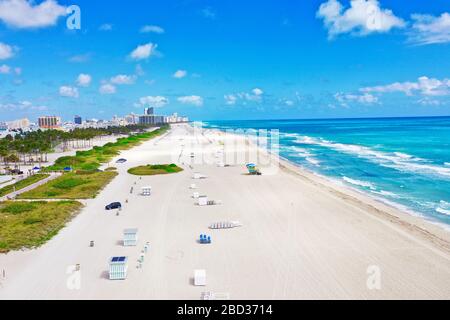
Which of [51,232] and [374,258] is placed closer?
[374,258]

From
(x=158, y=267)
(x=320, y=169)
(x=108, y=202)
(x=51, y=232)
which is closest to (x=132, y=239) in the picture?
(x=158, y=267)

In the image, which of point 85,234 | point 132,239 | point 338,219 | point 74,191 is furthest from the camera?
point 74,191

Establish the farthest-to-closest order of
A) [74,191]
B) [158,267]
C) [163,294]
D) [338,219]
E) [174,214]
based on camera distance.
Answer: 1. [74,191]
2. [174,214]
3. [338,219]
4. [158,267]
5. [163,294]

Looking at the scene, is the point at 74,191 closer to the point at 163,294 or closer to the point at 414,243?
the point at 163,294

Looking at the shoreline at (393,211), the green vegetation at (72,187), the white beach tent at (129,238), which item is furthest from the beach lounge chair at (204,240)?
the green vegetation at (72,187)

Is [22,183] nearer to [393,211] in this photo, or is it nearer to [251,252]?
[251,252]

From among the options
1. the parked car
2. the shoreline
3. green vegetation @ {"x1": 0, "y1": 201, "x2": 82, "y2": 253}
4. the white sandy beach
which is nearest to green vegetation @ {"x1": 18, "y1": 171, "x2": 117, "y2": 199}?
the white sandy beach
